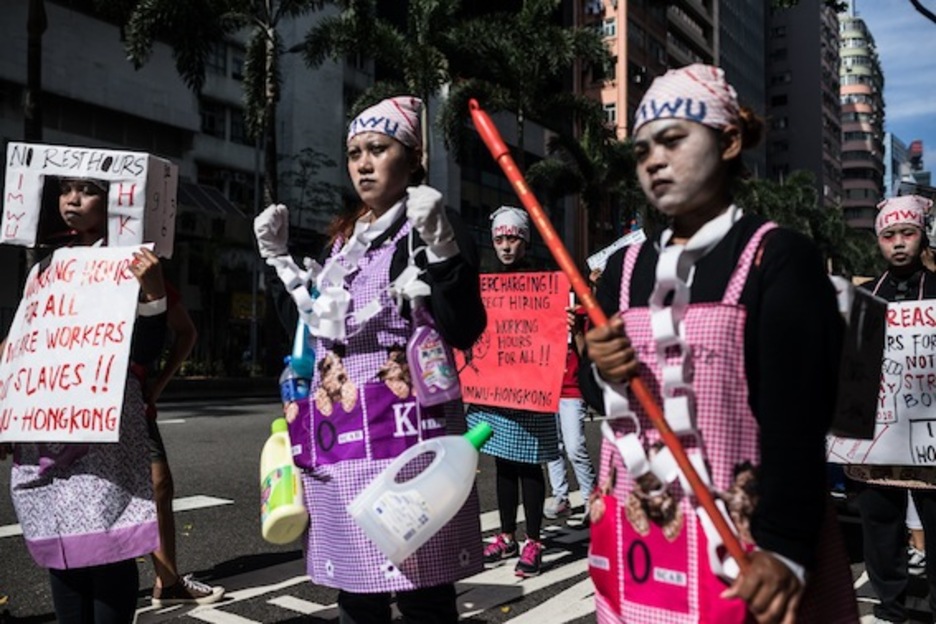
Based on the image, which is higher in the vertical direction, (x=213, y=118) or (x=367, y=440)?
(x=213, y=118)

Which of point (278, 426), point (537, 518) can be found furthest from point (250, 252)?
point (278, 426)

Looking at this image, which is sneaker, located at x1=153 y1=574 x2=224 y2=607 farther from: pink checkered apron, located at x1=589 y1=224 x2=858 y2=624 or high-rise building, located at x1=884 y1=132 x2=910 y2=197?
high-rise building, located at x1=884 y1=132 x2=910 y2=197

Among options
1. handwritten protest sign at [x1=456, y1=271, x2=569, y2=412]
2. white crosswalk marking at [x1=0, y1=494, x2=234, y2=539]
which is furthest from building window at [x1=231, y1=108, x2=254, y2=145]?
handwritten protest sign at [x1=456, y1=271, x2=569, y2=412]

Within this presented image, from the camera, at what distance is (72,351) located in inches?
120

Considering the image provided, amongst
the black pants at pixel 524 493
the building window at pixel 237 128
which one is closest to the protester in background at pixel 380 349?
the black pants at pixel 524 493

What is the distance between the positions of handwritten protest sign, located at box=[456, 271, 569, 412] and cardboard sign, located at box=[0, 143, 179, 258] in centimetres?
263

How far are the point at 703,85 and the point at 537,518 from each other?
393cm

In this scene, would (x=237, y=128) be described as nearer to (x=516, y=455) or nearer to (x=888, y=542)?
(x=516, y=455)

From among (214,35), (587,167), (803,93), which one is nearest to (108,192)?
(214,35)

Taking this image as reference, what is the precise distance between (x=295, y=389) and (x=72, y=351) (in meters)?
0.88

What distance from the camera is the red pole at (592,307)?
1.72 m

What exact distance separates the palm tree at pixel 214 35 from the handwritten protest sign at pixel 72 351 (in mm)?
20353

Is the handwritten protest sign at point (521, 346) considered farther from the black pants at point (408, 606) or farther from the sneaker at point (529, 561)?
the black pants at point (408, 606)

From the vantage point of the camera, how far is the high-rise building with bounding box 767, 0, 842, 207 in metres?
113
